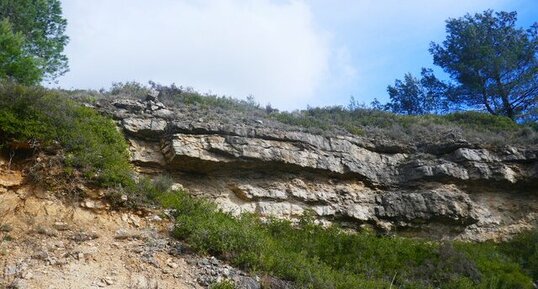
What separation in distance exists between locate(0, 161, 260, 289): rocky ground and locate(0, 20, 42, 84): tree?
12.5 ft

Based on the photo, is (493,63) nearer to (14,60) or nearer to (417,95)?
(417,95)

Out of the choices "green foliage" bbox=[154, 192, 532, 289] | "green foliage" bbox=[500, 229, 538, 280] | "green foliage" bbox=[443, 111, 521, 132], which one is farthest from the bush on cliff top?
"green foliage" bbox=[154, 192, 532, 289]

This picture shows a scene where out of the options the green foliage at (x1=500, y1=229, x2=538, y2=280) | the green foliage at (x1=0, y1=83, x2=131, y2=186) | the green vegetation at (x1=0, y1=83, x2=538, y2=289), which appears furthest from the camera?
the green foliage at (x1=500, y1=229, x2=538, y2=280)

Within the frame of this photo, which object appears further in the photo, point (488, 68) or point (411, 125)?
point (488, 68)

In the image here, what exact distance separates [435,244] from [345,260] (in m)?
2.64

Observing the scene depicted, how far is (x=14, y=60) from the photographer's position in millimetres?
13031

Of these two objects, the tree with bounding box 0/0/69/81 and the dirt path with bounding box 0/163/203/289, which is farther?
the tree with bounding box 0/0/69/81

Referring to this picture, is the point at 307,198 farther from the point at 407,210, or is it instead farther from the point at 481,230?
the point at 481,230

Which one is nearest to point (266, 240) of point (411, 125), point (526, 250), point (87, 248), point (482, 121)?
point (87, 248)

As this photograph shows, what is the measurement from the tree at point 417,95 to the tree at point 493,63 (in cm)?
88

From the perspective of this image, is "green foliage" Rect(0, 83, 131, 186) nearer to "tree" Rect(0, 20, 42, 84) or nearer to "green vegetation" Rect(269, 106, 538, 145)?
"tree" Rect(0, 20, 42, 84)

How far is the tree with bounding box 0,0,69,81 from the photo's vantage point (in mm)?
15422

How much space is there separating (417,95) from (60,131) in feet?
61.0

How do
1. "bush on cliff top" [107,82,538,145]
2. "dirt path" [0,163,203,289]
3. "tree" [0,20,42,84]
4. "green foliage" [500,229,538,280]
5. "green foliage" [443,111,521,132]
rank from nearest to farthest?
"dirt path" [0,163,203,289] → "green foliage" [500,229,538,280] → "tree" [0,20,42,84] → "bush on cliff top" [107,82,538,145] → "green foliage" [443,111,521,132]
